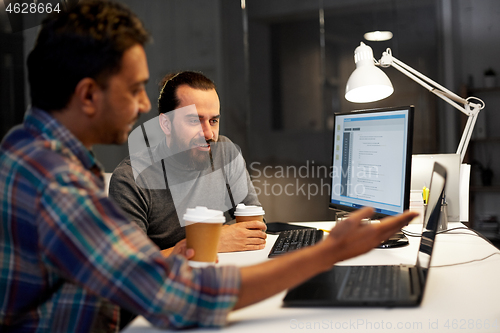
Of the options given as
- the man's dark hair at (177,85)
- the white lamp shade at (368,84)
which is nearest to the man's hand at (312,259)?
the white lamp shade at (368,84)

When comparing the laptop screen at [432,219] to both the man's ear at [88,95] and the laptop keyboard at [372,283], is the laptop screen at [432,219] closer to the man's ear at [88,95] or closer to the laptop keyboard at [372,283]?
the laptop keyboard at [372,283]

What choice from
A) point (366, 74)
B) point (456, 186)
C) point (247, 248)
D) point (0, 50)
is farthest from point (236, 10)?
point (247, 248)

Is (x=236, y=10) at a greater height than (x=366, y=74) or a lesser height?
greater

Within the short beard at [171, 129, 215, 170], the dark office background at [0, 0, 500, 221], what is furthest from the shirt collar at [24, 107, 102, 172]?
the dark office background at [0, 0, 500, 221]

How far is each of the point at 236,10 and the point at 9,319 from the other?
3167mm

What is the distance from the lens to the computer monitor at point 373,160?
1.19 meters

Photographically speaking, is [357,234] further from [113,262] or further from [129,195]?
[129,195]

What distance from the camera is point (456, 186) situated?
1.64 m

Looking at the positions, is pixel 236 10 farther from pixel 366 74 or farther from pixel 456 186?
pixel 456 186

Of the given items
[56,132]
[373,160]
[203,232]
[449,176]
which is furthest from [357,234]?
[449,176]

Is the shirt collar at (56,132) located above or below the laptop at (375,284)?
above

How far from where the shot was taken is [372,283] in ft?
2.80

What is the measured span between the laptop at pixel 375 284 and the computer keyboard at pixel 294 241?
0.83 ft

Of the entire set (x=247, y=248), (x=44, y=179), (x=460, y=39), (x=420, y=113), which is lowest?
(x=247, y=248)
